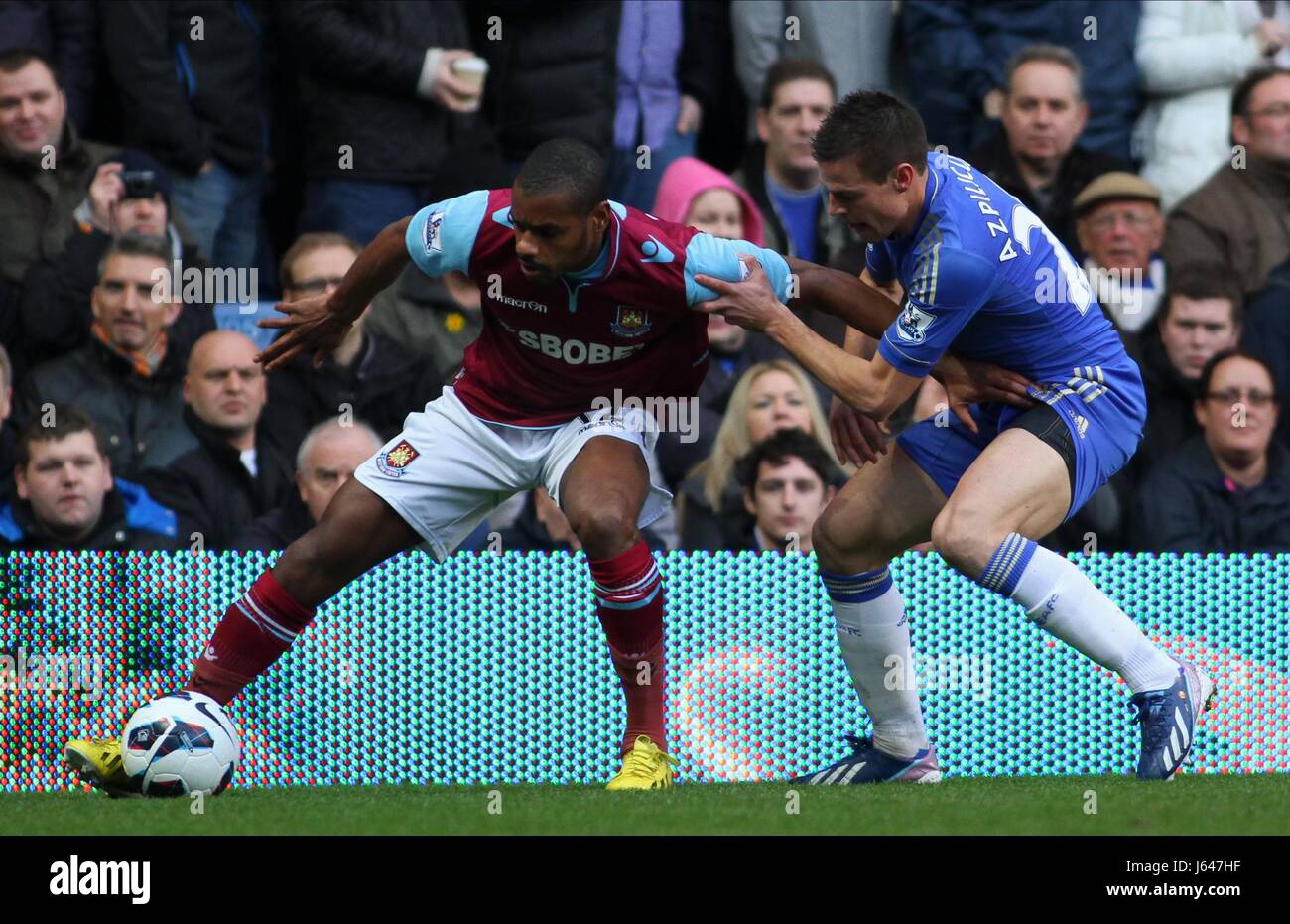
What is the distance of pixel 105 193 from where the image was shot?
898 cm

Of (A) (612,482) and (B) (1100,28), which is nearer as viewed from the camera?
(A) (612,482)

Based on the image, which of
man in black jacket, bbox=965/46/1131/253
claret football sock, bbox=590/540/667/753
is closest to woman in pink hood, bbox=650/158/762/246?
man in black jacket, bbox=965/46/1131/253

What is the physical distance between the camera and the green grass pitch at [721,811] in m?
5.03

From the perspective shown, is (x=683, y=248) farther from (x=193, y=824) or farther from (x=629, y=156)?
(x=629, y=156)

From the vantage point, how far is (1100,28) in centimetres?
964

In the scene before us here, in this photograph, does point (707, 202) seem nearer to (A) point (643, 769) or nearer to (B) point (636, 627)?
(B) point (636, 627)

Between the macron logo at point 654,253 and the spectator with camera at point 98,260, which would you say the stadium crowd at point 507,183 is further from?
the macron logo at point 654,253

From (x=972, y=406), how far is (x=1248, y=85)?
3938 millimetres

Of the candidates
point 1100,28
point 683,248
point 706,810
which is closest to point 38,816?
point 706,810

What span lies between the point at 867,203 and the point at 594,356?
3.29ft

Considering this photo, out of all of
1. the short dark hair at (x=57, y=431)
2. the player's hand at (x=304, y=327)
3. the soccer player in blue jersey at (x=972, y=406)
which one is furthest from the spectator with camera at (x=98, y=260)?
the soccer player in blue jersey at (x=972, y=406)

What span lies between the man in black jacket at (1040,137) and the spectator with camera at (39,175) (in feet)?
13.4

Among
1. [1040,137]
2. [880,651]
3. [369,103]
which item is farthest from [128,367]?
[1040,137]

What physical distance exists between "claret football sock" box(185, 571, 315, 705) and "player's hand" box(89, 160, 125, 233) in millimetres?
3251
